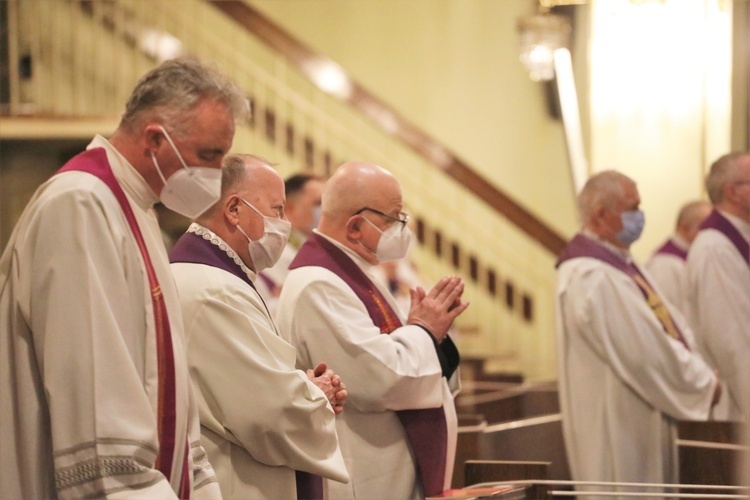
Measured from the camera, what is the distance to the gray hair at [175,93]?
7.64 feet

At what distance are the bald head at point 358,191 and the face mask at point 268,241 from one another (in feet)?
1.69

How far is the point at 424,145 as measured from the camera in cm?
836

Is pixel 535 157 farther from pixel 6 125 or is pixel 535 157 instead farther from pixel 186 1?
pixel 6 125

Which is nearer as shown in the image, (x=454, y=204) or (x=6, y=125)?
(x=6, y=125)

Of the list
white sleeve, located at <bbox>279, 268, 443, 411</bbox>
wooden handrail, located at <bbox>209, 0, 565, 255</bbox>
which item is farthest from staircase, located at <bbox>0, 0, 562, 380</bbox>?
white sleeve, located at <bbox>279, 268, 443, 411</bbox>

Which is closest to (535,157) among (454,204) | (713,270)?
(454,204)

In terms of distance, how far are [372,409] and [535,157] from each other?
728 cm

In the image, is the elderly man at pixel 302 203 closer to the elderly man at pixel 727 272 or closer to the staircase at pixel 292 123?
the elderly man at pixel 727 272

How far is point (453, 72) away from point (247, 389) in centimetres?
783

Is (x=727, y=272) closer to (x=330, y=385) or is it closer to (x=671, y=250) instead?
(x=671, y=250)

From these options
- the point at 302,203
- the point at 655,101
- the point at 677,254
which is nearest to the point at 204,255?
the point at 302,203

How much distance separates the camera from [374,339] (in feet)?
11.0

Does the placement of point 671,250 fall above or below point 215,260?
below

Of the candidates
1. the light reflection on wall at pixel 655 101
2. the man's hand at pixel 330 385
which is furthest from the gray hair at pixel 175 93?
the light reflection on wall at pixel 655 101
